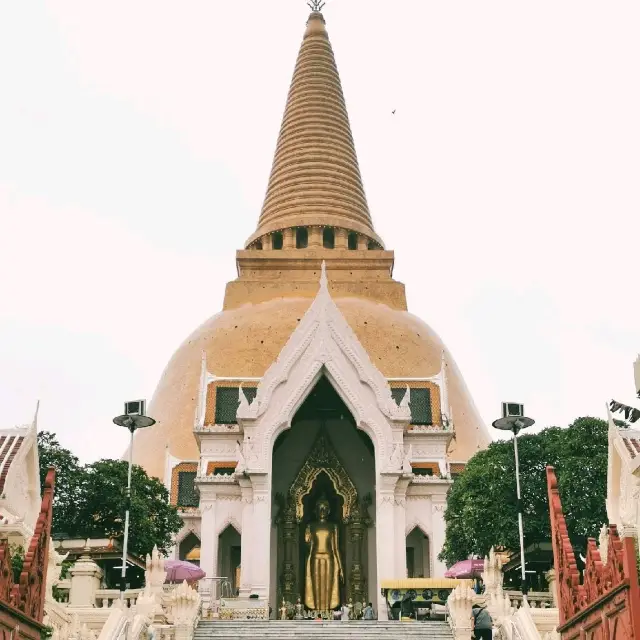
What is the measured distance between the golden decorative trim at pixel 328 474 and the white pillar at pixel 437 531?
86.0 inches

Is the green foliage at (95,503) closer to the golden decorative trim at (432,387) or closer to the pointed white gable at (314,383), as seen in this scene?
the pointed white gable at (314,383)

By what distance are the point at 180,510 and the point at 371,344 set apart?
9019 millimetres

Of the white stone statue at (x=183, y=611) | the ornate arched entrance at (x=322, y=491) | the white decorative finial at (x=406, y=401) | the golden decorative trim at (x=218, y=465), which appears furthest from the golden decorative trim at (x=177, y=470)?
the white stone statue at (x=183, y=611)

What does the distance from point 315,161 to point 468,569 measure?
2584cm

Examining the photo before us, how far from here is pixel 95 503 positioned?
27453mm

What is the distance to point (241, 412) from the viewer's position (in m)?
29.1

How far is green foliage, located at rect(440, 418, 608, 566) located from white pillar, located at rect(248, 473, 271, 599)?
466cm

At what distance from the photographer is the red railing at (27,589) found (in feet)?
28.6

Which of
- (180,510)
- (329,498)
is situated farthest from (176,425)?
(329,498)

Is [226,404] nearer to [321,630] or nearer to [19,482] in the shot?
[19,482]

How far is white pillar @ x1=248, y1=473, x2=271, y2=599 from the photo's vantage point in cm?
2731

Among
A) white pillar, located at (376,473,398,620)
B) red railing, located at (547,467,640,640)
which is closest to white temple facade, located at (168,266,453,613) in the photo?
white pillar, located at (376,473,398,620)

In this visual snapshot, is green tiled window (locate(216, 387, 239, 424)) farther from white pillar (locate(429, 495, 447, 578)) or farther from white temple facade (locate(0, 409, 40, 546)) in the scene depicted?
white temple facade (locate(0, 409, 40, 546))

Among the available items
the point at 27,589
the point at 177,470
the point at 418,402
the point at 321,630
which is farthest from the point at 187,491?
the point at 27,589
